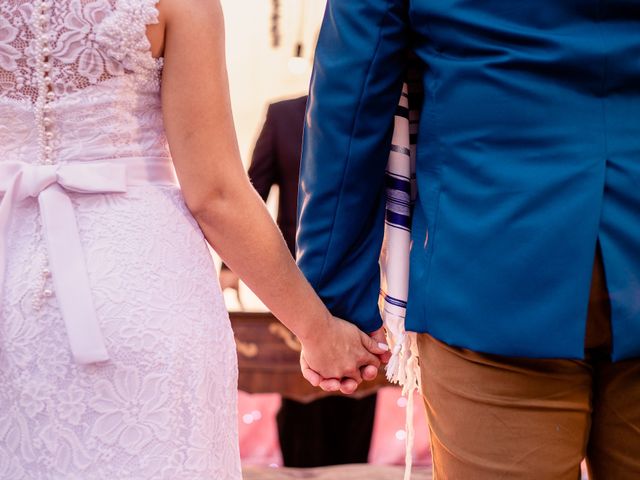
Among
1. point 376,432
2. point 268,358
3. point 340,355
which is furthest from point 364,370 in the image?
point 268,358

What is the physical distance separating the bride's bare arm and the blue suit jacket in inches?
9.0

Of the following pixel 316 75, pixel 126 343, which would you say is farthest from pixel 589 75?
pixel 126 343

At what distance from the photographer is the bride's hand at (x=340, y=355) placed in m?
1.59

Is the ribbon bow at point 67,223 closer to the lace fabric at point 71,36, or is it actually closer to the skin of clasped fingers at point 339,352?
the lace fabric at point 71,36

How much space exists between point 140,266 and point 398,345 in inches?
19.2

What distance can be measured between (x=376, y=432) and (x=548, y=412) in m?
2.29

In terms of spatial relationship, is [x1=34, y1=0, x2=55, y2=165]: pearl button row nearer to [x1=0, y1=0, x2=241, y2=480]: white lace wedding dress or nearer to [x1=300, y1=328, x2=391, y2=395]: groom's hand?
[x1=0, y1=0, x2=241, y2=480]: white lace wedding dress

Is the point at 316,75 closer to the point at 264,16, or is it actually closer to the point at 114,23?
the point at 114,23

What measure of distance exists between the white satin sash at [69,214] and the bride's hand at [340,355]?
1.47ft

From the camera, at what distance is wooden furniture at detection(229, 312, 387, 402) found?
11.9ft

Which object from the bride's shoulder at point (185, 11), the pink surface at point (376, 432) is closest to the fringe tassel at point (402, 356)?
the bride's shoulder at point (185, 11)

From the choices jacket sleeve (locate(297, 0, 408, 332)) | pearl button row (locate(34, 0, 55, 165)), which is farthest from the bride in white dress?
jacket sleeve (locate(297, 0, 408, 332))

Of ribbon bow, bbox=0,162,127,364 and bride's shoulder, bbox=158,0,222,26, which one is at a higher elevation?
bride's shoulder, bbox=158,0,222,26

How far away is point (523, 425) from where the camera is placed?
4.17 ft
